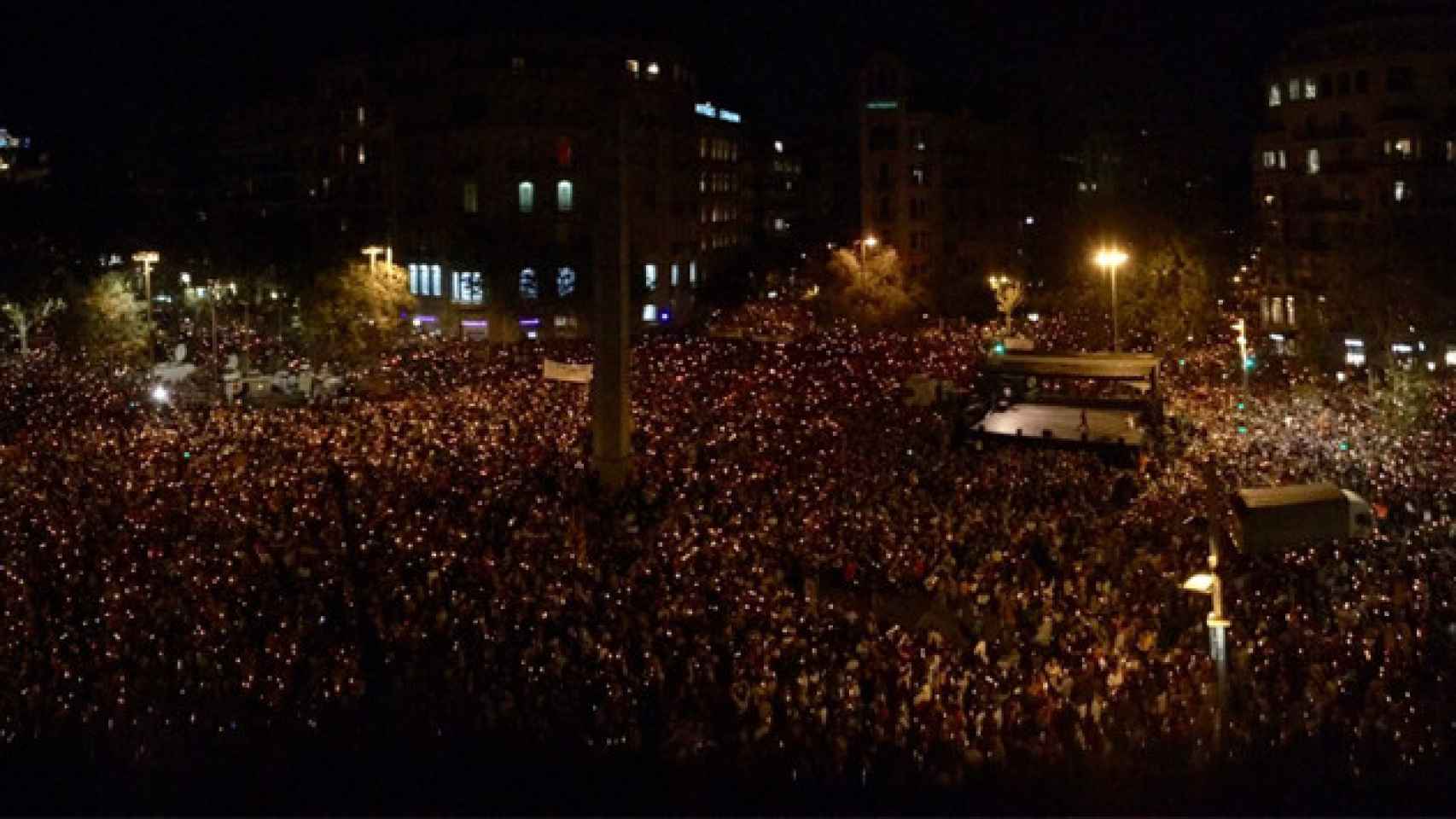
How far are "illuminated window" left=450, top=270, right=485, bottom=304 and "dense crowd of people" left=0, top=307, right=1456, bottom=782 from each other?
3828 cm

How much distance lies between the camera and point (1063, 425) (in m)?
32.0

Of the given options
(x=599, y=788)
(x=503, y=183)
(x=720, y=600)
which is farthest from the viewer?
(x=503, y=183)

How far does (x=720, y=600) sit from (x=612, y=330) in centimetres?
1065

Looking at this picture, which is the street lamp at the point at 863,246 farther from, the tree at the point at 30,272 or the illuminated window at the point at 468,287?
the tree at the point at 30,272

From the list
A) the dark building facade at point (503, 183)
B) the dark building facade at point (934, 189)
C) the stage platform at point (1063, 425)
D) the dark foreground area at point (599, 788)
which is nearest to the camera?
the dark foreground area at point (599, 788)

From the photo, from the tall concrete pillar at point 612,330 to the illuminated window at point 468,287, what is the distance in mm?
38671

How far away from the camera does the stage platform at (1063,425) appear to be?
28.2 m

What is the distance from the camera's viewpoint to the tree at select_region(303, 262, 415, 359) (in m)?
43.0

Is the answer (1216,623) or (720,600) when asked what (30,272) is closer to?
(720,600)

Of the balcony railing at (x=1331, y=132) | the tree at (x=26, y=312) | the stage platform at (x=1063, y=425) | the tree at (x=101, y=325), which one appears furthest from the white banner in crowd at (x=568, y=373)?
the balcony railing at (x=1331, y=132)

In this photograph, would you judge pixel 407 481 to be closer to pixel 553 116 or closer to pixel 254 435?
pixel 254 435

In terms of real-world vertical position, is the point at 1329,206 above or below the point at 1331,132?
below

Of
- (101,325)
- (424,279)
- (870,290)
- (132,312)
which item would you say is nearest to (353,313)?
(101,325)

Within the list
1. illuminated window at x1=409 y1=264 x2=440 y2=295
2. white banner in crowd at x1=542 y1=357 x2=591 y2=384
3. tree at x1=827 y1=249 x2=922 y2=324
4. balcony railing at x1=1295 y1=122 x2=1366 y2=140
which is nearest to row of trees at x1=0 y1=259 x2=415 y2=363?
white banner in crowd at x1=542 y1=357 x2=591 y2=384
